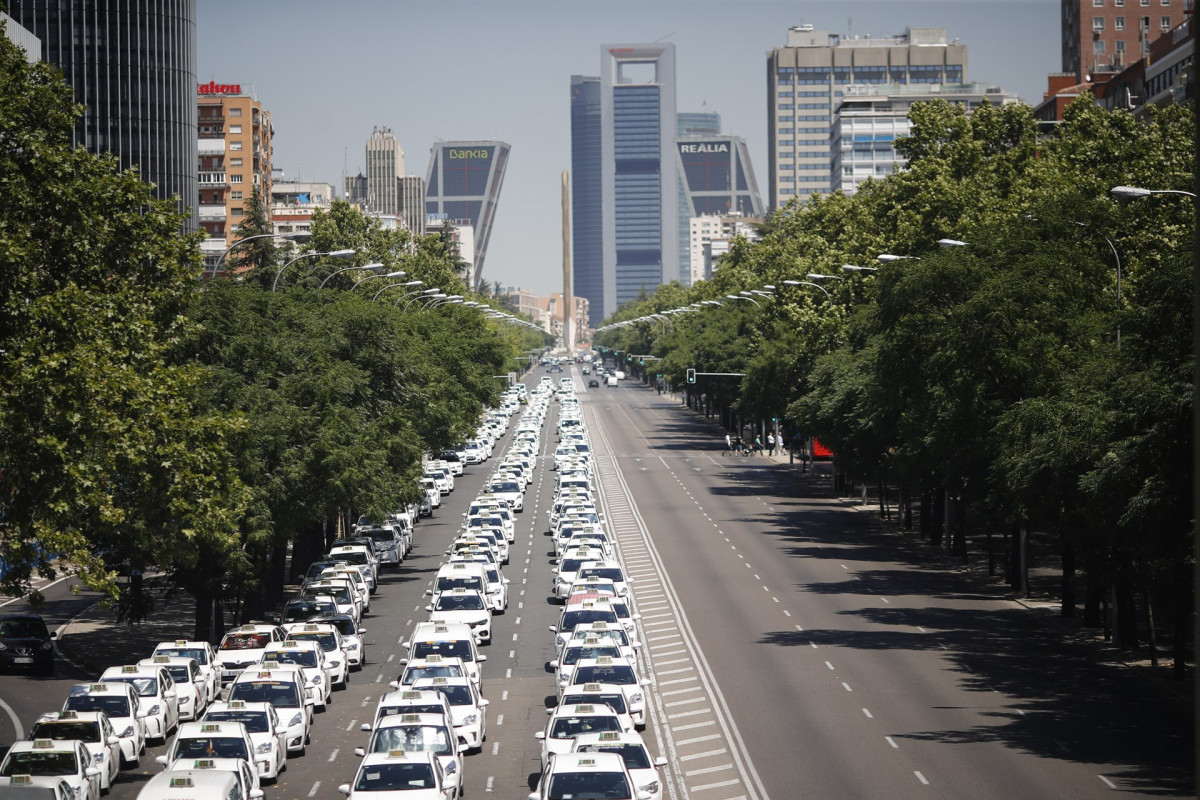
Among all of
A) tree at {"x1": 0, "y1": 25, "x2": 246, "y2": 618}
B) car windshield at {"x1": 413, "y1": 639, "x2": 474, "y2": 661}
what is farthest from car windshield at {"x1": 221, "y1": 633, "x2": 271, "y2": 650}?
car windshield at {"x1": 413, "y1": 639, "x2": 474, "y2": 661}

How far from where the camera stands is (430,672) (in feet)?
106

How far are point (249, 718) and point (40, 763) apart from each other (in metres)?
4.06

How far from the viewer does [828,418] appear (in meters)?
71.0

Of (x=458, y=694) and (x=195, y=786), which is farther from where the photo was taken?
(x=458, y=694)

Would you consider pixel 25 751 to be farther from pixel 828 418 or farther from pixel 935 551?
pixel 828 418

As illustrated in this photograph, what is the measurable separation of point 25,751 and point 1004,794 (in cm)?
1518

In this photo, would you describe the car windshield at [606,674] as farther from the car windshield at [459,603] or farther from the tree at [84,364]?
the car windshield at [459,603]

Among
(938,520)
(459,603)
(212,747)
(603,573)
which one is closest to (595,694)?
(212,747)

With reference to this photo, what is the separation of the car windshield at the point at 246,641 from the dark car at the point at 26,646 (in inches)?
231

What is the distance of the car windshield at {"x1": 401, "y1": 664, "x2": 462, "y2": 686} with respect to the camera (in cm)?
3188

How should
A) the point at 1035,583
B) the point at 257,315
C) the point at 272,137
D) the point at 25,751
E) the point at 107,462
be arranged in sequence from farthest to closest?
the point at 272,137 < the point at 1035,583 < the point at 257,315 < the point at 107,462 < the point at 25,751

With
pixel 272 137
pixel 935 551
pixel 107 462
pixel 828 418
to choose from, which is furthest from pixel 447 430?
pixel 272 137

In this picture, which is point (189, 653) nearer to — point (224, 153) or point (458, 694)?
point (458, 694)

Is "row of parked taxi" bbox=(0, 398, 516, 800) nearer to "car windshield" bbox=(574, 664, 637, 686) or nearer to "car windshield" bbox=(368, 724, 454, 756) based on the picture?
"car windshield" bbox=(368, 724, 454, 756)
